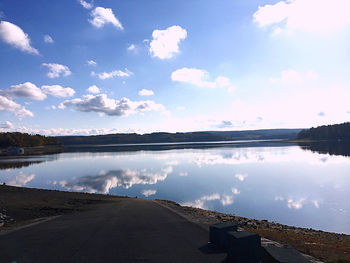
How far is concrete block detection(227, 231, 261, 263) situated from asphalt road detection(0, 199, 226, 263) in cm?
58

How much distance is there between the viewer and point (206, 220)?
12.5 metres

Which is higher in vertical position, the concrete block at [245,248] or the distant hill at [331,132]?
the distant hill at [331,132]

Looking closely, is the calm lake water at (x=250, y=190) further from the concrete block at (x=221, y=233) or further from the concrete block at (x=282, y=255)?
the concrete block at (x=221, y=233)

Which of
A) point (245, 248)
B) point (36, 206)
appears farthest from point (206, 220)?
point (36, 206)

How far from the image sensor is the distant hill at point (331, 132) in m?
157

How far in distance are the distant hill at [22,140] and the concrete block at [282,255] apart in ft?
511

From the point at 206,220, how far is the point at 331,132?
179 metres

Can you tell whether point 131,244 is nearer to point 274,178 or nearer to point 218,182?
point 218,182

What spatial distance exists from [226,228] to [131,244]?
3.31 m

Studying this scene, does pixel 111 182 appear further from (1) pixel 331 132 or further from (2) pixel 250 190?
(1) pixel 331 132

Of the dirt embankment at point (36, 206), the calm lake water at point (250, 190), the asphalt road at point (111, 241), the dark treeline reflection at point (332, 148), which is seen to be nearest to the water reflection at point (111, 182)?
the calm lake water at point (250, 190)

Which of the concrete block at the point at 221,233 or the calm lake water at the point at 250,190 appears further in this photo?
the calm lake water at the point at 250,190

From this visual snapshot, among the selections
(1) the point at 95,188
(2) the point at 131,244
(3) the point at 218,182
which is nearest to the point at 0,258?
(2) the point at 131,244

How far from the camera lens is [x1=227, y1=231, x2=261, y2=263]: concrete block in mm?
7047
